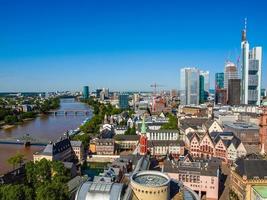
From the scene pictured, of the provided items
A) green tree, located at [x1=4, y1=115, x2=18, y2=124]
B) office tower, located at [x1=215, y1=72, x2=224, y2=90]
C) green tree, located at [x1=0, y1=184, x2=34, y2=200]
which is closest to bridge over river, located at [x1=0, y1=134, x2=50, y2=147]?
green tree, located at [x1=4, y1=115, x2=18, y2=124]

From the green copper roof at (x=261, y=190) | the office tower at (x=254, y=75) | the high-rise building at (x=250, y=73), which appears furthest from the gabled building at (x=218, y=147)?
the office tower at (x=254, y=75)

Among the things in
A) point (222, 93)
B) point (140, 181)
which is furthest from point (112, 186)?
point (222, 93)

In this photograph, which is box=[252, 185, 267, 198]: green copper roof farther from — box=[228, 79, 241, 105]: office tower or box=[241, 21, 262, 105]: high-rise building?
box=[228, 79, 241, 105]: office tower

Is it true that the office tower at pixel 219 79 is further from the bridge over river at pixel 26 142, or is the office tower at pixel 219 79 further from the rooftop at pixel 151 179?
the rooftop at pixel 151 179

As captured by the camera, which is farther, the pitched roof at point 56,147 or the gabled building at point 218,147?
the gabled building at point 218,147

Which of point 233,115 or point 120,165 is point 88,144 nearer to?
point 120,165

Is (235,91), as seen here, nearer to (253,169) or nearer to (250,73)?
(250,73)
